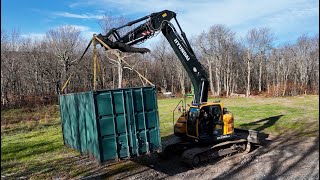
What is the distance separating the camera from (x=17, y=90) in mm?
44625

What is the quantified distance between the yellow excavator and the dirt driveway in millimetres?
437

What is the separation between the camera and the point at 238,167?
9969 millimetres

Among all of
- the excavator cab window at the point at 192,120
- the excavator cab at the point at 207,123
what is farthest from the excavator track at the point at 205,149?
the excavator cab window at the point at 192,120

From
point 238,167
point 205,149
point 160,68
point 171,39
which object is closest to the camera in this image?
point 238,167

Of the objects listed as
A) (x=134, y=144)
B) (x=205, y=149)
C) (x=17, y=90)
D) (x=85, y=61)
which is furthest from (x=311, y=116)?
(x=17, y=90)

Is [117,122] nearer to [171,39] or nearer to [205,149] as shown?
[205,149]

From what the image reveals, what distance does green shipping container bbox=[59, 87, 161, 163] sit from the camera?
779 cm

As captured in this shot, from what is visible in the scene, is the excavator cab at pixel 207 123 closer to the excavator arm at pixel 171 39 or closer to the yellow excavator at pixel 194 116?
the yellow excavator at pixel 194 116

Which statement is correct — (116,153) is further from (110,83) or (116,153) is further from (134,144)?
(110,83)

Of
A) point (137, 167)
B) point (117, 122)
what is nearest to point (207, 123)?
point (137, 167)

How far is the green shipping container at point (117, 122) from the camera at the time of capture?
25.5ft

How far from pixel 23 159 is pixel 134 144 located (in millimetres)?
6521

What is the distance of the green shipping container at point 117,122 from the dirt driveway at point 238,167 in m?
1.49

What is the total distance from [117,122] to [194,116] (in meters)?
3.49
